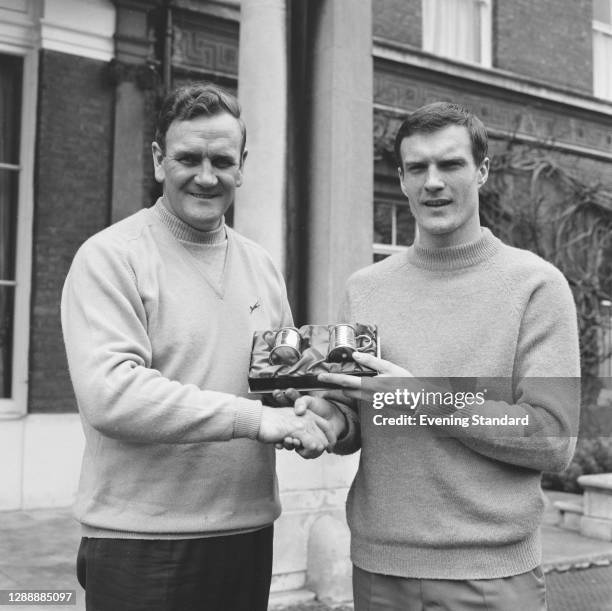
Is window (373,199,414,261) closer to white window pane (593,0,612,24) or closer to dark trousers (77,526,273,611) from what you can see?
white window pane (593,0,612,24)

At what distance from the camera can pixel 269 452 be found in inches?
92.4

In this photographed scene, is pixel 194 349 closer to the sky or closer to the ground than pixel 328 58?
closer to the ground

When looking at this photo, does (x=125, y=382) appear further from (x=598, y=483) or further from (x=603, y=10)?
(x=603, y=10)

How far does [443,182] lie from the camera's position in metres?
2.10

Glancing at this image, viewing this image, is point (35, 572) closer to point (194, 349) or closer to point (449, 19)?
point (194, 349)

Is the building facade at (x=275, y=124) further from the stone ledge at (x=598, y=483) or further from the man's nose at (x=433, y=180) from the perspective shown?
the man's nose at (x=433, y=180)

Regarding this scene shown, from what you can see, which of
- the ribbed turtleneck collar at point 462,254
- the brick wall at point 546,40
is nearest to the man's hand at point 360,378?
the ribbed turtleneck collar at point 462,254

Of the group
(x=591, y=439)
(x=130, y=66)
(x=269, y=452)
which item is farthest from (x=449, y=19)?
(x=269, y=452)

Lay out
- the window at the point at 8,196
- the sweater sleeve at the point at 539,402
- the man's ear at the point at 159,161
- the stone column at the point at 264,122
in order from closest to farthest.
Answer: the sweater sleeve at the point at 539,402
the man's ear at the point at 159,161
the stone column at the point at 264,122
the window at the point at 8,196

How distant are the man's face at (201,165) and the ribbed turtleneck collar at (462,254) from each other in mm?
593

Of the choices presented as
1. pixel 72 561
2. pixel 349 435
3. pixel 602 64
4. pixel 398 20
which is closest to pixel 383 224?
pixel 398 20

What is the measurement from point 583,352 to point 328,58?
23.3 feet

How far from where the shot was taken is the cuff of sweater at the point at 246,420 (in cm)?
202

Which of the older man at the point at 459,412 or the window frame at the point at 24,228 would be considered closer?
the older man at the point at 459,412
